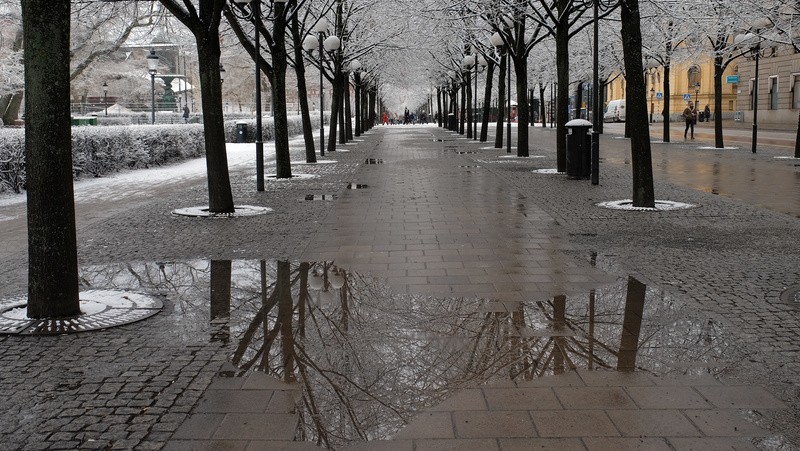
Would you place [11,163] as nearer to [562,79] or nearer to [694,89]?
[562,79]

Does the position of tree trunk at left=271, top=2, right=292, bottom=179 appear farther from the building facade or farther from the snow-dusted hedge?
the building facade

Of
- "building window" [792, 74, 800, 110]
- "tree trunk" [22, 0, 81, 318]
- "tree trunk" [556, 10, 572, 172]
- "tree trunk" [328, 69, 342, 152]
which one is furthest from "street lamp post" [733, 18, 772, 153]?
"building window" [792, 74, 800, 110]

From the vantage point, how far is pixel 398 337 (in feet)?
18.3

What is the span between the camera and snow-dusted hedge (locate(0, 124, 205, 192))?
15.4 m

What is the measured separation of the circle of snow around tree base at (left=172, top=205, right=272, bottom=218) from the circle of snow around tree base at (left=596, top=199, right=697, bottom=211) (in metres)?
5.42

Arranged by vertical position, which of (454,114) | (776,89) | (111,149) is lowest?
(111,149)

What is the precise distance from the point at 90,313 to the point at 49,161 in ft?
3.97

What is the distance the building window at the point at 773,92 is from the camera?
52000 millimetres

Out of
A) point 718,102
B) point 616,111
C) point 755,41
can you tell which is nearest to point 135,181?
point 755,41

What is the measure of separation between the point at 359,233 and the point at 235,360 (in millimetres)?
5333

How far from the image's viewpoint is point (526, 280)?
24.4 feet

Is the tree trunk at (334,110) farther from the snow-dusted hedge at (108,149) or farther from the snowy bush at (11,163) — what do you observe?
the snowy bush at (11,163)

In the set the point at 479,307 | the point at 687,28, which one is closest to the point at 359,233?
the point at 479,307

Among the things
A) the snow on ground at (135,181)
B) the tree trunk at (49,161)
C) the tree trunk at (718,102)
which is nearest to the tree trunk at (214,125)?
the snow on ground at (135,181)
